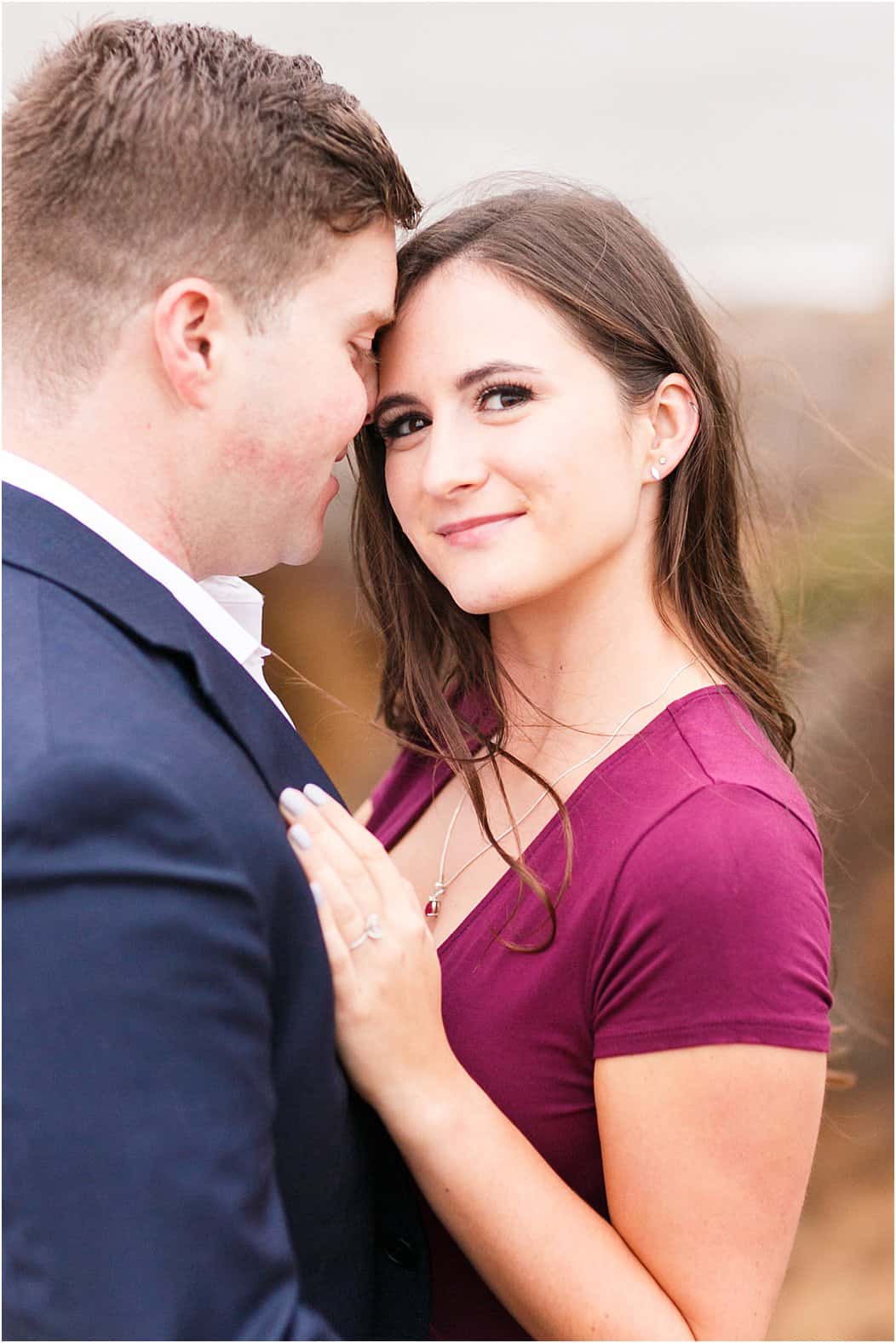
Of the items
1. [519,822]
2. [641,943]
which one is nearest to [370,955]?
[641,943]

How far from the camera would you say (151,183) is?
1.44 meters

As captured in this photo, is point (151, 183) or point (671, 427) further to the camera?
point (671, 427)

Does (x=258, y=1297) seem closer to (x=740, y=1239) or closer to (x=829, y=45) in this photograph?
(x=740, y=1239)

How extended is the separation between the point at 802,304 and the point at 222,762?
2.04 meters

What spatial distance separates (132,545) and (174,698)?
241 mm

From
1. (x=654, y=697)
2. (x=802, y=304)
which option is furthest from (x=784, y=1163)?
(x=802, y=304)

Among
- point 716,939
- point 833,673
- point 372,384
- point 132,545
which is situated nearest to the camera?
point 132,545

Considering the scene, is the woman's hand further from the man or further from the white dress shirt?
the white dress shirt

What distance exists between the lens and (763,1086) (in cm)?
146

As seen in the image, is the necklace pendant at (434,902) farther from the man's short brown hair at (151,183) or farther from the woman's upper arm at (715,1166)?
the man's short brown hair at (151,183)

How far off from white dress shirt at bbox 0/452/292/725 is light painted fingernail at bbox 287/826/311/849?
0.14 metres

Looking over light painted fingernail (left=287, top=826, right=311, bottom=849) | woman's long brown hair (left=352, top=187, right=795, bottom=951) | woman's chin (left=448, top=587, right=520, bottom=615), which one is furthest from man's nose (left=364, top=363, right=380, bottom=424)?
light painted fingernail (left=287, top=826, right=311, bottom=849)

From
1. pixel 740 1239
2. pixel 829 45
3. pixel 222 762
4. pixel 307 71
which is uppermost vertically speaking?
pixel 829 45

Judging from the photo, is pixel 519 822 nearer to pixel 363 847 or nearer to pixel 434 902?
pixel 434 902
